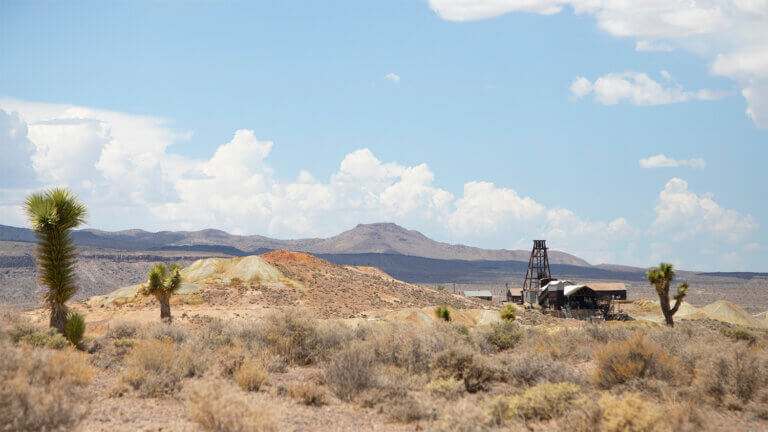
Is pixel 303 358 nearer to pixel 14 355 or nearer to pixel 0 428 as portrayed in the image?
pixel 14 355

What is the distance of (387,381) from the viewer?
36.3 ft

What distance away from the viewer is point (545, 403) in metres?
8.98

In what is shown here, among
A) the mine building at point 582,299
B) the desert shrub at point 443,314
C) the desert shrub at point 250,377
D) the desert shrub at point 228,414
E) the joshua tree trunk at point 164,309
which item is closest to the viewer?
the desert shrub at point 228,414

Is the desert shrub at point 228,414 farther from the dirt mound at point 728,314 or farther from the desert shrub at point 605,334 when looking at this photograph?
the dirt mound at point 728,314

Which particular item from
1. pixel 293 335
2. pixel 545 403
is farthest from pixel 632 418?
pixel 293 335

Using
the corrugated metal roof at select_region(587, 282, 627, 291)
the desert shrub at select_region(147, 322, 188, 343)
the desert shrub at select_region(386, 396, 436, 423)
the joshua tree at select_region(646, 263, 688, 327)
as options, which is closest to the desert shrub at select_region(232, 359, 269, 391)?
the desert shrub at select_region(386, 396, 436, 423)

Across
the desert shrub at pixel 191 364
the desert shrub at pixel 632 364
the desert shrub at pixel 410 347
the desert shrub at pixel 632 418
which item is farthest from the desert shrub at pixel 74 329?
the desert shrub at pixel 632 418

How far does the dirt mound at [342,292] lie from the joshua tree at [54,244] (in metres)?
24.8

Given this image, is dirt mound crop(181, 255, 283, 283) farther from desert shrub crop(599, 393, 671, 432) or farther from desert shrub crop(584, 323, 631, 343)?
desert shrub crop(599, 393, 671, 432)

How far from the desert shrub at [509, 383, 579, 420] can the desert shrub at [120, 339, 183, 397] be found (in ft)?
22.5

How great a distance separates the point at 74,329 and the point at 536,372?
47.6 ft

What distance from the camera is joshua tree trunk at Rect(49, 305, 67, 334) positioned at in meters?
17.4

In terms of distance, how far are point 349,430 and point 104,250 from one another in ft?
458

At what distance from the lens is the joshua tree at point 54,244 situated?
1741cm
